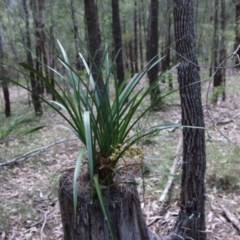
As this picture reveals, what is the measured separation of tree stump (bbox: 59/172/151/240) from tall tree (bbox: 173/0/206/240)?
34.4 inches

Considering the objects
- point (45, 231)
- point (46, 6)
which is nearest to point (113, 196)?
point (45, 231)

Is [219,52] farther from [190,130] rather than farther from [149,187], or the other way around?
[190,130]

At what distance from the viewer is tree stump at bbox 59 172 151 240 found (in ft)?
5.91

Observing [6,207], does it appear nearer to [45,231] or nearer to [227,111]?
[45,231]

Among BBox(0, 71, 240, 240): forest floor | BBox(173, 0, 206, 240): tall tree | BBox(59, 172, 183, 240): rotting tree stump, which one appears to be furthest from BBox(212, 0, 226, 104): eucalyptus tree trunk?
BBox(59, 172, 183, 240): rotting tree stump

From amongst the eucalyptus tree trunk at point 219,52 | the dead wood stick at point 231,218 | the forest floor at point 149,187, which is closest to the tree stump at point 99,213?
the forest floor at point 149,187

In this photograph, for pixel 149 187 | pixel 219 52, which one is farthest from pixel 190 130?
pixel 219 52

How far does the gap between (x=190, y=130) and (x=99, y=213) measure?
1.15 m

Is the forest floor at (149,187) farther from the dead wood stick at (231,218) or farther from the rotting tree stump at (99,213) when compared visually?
the rotting tree stump at (99,213)

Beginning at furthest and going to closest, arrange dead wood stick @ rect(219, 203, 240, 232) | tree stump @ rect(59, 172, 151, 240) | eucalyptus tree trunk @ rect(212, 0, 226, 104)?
1. eucalyptus tree trunk @ rect(212, 0, 226, 104)
2. dead wood stick @ rect(219, 203, 240, 232)
3. tree stump @ rect(59, 172, 151, 240)

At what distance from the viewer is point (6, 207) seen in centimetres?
428

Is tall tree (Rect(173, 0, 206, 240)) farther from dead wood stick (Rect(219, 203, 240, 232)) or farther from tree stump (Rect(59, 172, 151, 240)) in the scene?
tree stump (Rect(59, 172, 151, 240))

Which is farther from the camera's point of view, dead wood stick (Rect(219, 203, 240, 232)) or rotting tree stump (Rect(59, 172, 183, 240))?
dead wood stick (Rect(219, 203, 240, 232))

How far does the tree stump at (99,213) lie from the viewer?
1.80 m
